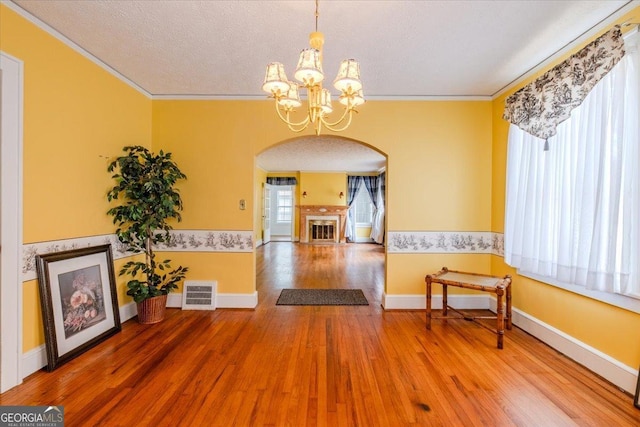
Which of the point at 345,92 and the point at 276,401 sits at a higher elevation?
the point at 345,92

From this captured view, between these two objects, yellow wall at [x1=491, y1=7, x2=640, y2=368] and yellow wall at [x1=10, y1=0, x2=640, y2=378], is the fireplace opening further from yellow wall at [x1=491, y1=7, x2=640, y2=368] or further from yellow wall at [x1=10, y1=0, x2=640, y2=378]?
yellow wall at [x1=491, y1=7, x2=640, y2=368]

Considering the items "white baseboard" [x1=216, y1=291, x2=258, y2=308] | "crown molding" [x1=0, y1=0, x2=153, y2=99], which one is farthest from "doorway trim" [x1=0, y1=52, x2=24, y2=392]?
"white baseboard" [x1=216, y1=291, x2=258, y2=308]

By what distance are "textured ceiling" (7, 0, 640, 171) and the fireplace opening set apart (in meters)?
6.62

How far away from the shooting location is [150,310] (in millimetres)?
2928

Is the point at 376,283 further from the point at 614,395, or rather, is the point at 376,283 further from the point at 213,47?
the point at 213,47

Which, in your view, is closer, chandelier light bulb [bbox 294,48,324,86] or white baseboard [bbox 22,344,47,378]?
chandelier light bulb [bbox 294,48,324,86]

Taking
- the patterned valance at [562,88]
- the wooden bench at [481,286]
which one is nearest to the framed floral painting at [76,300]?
the wooden bench at [481,286]

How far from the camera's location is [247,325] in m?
2.93

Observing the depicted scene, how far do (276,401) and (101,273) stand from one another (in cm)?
211

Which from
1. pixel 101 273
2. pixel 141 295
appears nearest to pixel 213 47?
pixel 101 273

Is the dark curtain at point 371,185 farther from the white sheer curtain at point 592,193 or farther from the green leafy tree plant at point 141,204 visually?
the green leafy tree plant at point 141,204

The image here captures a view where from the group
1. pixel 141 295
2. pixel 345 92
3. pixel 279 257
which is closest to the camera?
pixel 345 92

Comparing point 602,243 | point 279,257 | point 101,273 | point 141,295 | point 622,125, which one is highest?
point 622,125

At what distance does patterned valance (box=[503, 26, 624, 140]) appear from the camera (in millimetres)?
1896
